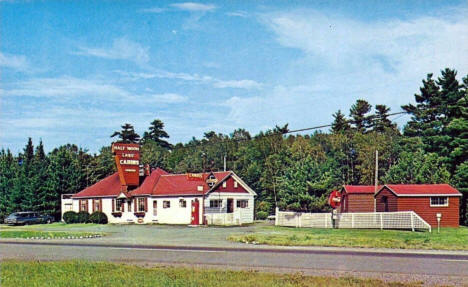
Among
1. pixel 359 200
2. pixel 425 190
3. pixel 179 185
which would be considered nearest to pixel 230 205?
pixel 179 185

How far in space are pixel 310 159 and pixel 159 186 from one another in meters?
15.1

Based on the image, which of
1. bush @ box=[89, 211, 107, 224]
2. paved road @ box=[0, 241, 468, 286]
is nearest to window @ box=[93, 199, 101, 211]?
bush @ box=[89, 211, 107, 224]

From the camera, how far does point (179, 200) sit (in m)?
52.2

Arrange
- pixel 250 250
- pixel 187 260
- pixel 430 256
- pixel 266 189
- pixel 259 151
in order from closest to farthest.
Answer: pixel 187 260
pixel 430 256
pixel 250 250
pixel 266 189
pixel 259 151

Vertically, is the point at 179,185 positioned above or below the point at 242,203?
above

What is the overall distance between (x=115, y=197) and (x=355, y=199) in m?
22.9

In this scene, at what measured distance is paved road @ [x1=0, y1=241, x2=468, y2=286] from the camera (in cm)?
1555

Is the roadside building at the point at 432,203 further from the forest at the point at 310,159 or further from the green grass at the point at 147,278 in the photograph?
the green grass at the point at 147,278

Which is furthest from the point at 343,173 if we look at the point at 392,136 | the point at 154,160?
the point at 154,160

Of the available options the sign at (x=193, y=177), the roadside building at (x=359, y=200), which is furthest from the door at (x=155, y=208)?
the roadside building at (x=359, y=200)

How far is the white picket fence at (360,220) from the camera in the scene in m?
38.0

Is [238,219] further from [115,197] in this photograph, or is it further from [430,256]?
[430,256]

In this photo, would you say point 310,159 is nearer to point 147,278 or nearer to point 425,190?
point 425,190

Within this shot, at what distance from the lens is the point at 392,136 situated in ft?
262
